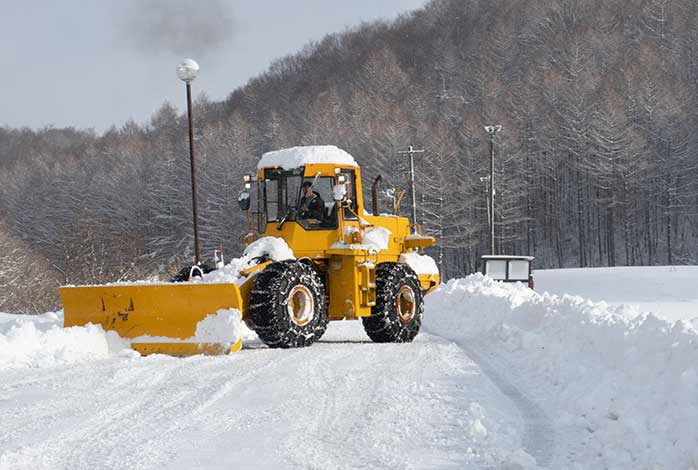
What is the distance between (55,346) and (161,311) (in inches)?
57.5

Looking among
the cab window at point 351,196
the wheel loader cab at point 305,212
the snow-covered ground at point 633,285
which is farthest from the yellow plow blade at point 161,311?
the snow-covered ground at point 633,285

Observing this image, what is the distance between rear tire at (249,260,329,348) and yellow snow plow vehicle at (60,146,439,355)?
0.05 ft

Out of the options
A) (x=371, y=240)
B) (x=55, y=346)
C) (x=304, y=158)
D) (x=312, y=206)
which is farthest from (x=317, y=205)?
(x=55, y=346)

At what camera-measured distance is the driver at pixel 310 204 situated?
12.5m

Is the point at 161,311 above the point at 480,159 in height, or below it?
below

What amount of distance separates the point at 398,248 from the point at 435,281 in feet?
6.10

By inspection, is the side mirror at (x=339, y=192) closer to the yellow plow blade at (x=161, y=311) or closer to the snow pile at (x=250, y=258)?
the snow pile at (x=250, y=258)

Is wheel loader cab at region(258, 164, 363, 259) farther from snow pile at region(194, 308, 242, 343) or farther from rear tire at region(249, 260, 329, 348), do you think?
snow pile at region(194, 308, 242, 343)

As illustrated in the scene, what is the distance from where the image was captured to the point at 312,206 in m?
12.5

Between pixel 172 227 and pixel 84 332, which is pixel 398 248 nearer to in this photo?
pixel 84 332

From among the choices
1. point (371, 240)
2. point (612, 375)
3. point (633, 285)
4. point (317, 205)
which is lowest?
point (633, 285)

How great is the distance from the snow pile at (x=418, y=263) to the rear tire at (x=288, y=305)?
329 centimetres

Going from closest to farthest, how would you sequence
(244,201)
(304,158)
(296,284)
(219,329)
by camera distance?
(219,329) < (296,284) < (244,201) < (304,158)

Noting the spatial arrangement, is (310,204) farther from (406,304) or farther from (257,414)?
(257,414)
